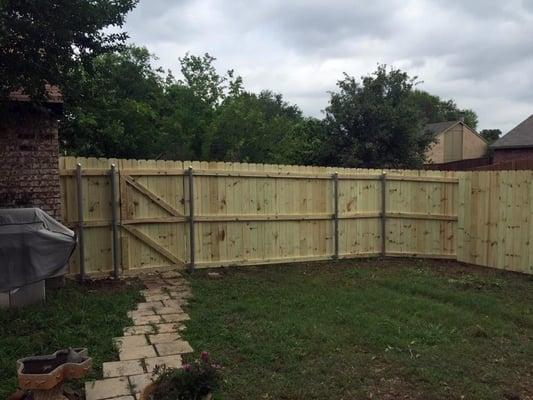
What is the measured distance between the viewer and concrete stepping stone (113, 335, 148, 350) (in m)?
4.82

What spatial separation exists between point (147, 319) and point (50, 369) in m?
2.25

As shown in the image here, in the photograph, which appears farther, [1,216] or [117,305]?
[117,305]

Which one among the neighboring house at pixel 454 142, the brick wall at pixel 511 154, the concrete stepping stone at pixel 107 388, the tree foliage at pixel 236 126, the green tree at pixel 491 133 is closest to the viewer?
the concrete stepping stone at pixel 107 388

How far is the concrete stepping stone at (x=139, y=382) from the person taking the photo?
12.8 ft

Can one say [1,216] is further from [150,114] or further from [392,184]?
[150,114]

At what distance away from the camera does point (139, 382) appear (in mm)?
4016

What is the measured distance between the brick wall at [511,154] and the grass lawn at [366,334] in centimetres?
1835

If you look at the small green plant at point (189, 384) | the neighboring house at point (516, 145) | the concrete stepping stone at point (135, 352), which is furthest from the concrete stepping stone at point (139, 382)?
the neighboring house at point (516, 145)

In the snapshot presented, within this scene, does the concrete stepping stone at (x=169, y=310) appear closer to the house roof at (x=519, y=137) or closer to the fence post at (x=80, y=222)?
the fence post at (x=80, y=222)

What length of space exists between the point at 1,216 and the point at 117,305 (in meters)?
1.64

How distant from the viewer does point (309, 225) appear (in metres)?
9.43

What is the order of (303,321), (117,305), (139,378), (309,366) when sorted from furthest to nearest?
1. (117,305)
2. (303,321)
3. (309,366)
4. (139,378)

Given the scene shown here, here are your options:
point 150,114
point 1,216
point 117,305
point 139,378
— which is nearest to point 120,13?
point 1,216

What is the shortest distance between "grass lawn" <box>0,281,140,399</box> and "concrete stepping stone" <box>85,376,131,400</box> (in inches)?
6.0
